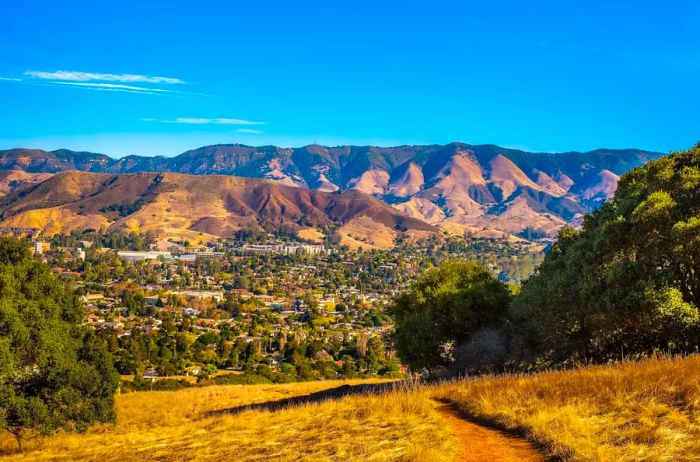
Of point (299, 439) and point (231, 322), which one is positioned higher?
point (299, 439)

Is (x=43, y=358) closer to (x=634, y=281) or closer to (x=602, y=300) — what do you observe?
(x=602, y=300)

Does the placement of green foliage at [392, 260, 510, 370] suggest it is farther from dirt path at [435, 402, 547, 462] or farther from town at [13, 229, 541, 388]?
dirt path at [435, 402, 547, 462]

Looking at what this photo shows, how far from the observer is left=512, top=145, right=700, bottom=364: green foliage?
17797mm

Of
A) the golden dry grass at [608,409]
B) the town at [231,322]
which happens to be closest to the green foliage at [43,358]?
the golden dry grass at [608,409]

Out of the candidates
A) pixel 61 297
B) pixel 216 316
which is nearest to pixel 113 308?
pixel 216 316

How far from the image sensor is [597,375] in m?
12.4

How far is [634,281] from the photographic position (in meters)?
18.7

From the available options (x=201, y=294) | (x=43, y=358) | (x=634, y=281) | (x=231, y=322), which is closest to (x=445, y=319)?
(x=634, y=281)

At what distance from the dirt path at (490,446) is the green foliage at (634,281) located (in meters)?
9.32

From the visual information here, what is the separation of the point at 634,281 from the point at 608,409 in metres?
9.68

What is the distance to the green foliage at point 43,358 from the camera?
55.9ft

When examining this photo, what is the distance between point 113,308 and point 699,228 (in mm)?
113008

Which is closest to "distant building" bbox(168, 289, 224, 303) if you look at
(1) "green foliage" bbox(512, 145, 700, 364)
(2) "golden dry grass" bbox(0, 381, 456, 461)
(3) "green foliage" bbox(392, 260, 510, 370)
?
(3) "green foliage" bbox(392, 260, 510, 370)

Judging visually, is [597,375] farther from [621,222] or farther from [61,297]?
[61,297]
